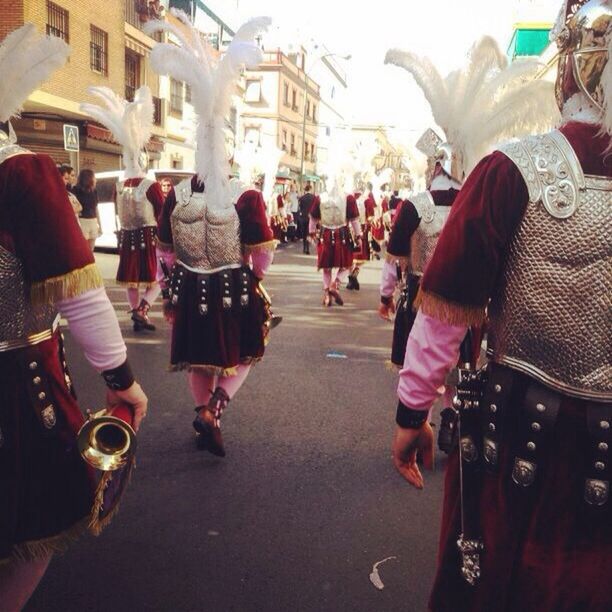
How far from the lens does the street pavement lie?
2.71m

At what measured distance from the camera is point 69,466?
Result: 76.5 inches

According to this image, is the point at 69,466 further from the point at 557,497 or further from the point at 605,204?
the point at 605,204

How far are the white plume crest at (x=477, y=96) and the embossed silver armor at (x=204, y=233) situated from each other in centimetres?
144

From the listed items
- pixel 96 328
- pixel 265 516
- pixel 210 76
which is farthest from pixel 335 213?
pixel 96 328

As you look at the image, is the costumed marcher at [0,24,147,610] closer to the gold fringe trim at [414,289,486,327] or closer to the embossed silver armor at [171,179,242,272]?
the gold fringe trim at [414,289,486,327]

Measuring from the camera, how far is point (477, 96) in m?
4.03

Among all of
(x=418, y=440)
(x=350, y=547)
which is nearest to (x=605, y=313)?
(x=418, y=440)

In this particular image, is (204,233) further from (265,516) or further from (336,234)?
(336,234)

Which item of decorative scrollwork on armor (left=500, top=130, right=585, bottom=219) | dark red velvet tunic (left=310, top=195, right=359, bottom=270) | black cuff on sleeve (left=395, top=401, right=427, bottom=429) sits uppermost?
decorative scrollwork on armor (left=500, top=130, right=585, bottom=219)

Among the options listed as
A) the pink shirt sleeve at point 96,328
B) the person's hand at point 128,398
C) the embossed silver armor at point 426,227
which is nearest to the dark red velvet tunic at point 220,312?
the embossed silver armor at point 426,227

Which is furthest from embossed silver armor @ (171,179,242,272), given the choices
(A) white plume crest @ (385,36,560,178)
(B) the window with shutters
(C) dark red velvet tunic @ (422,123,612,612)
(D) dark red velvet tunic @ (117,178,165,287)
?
(B) the window with shutters

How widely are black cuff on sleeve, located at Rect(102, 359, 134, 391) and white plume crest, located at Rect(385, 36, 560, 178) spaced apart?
2558 millimetres

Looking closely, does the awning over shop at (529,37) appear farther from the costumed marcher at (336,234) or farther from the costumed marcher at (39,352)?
the costumed marcher at (39,352)

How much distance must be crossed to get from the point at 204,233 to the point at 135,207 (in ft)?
12.6
